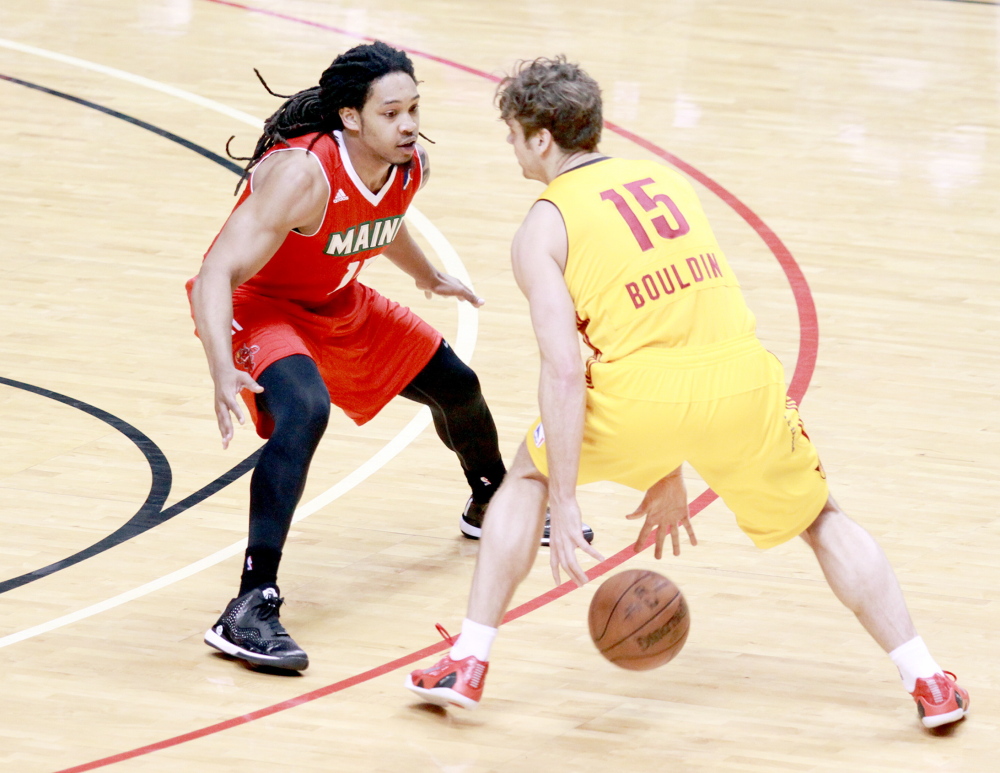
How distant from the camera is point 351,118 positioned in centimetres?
492

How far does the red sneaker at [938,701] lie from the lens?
420 cm

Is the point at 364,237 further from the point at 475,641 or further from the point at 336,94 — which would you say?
the point at 475,641

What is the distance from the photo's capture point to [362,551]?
5508mm

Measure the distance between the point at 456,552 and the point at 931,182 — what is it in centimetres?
514

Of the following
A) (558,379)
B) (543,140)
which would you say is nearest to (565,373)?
(558,379)

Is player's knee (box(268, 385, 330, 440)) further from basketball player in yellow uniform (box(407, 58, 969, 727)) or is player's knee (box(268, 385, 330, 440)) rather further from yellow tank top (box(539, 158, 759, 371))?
yellow tank top (box(539, 158, 759, 371))

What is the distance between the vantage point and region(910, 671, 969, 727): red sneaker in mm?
4203

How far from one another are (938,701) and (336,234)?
2260mm

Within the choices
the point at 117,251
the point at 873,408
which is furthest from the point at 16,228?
the point at 873,408

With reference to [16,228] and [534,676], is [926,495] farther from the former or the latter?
[16,228]

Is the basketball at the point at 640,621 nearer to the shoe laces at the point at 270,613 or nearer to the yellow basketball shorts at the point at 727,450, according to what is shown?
the yellow basketball shorts at the point at 727,450

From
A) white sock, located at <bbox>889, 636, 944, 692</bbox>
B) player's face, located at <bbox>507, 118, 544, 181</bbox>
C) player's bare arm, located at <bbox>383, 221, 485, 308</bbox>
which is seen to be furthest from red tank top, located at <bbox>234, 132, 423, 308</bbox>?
white sock, located at <bbox>889, 636, 944, 692</bbox>

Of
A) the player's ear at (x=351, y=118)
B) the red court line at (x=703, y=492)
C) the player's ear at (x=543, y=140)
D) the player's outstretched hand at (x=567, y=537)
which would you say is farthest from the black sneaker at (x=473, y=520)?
the player's ear at (x=543, y=140)

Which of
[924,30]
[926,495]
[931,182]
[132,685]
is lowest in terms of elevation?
[132,685]
